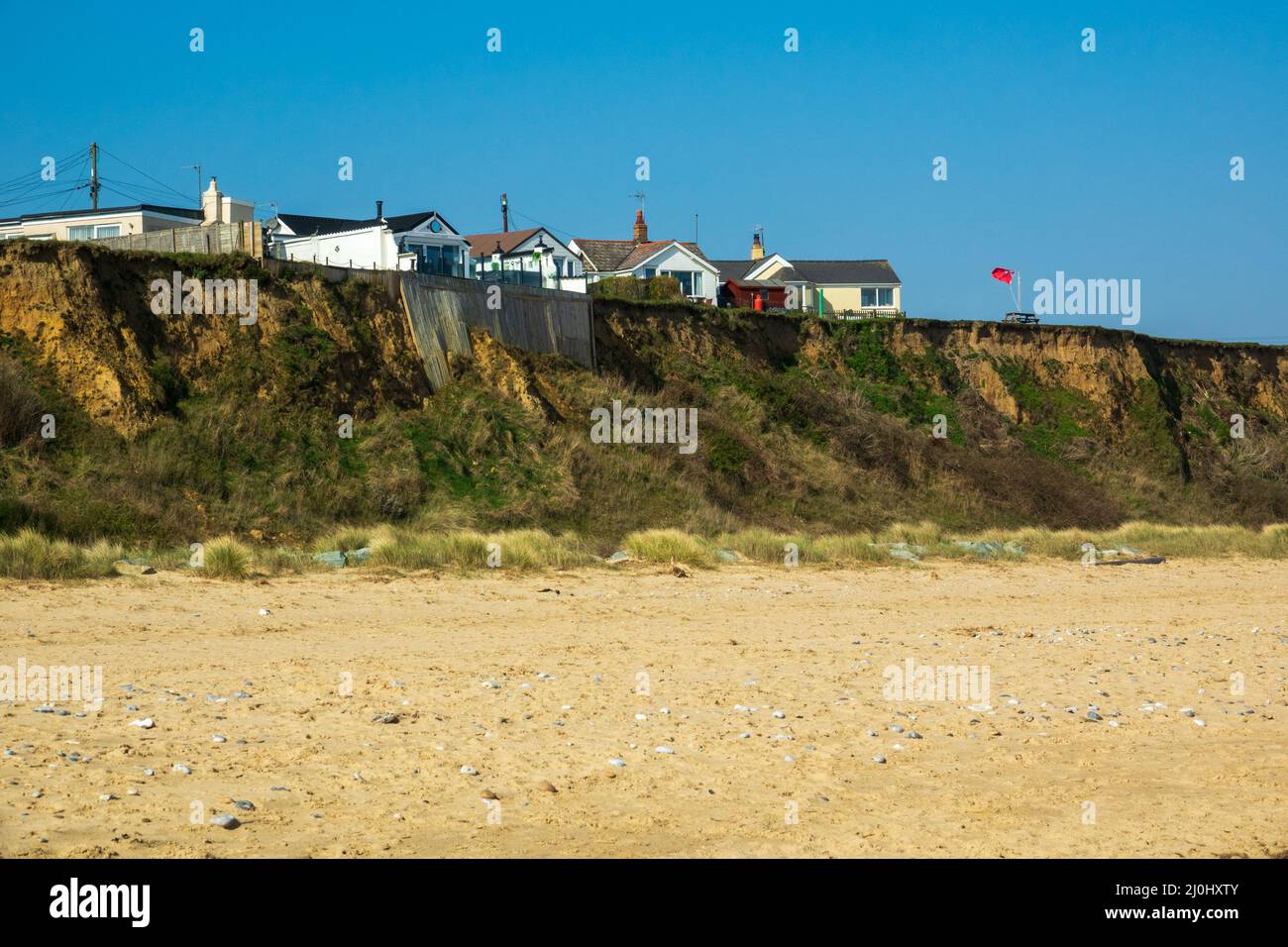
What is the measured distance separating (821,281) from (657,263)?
11.8 m

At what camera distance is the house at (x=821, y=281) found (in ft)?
211

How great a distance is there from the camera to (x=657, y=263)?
57.9m

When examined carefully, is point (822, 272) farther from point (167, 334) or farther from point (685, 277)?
point (167, 334)

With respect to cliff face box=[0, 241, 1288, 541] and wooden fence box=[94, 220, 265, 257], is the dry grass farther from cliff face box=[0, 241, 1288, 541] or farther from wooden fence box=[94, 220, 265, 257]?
wooden fence box=[94, 220, 265, 257]

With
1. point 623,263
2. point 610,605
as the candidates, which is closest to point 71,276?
Result: point 610,605

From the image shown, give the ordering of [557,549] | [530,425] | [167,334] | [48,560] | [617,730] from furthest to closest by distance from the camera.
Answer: [530,425]
[167,334]
[557,549]
[48,560]
[617,730]

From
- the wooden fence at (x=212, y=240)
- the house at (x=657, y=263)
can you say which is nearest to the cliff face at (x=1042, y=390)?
the wooden fence at (x=212, y=240)

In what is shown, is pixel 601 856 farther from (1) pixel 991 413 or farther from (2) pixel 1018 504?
(1) pixel 991 413

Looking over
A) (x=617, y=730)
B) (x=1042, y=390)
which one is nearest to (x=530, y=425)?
(x=617, y=730)

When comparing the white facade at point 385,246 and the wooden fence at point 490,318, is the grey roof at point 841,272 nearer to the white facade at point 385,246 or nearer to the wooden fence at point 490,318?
the white facade at point 385,246

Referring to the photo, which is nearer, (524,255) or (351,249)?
(351,249)

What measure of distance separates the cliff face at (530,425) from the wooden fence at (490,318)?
1.35 ft

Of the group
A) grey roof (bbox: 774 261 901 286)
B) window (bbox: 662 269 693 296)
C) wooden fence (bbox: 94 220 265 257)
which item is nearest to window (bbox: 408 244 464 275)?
wooden fence (bbox: 94 220 265 257)
